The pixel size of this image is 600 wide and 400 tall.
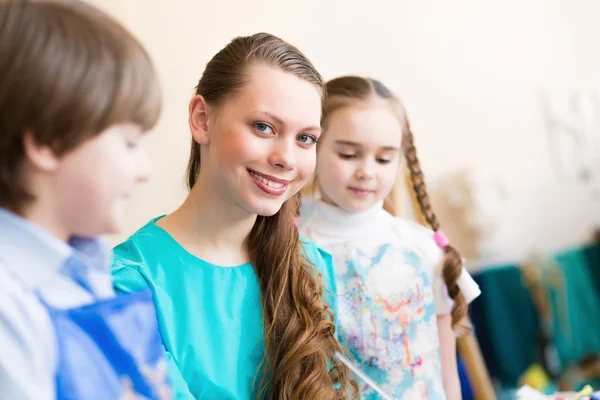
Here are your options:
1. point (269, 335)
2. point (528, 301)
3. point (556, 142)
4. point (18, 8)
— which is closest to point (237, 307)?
point (269, 335)

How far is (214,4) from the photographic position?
1.94 meters

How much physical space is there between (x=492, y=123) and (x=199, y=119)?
194 cm

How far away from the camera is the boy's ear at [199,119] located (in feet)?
3.20

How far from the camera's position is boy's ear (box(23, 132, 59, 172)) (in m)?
0.55

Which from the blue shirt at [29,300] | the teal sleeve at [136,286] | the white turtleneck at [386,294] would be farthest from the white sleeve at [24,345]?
the white turtleneck at [386,294]

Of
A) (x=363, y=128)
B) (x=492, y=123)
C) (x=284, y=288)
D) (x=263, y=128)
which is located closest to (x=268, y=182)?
(x=263, y=128)

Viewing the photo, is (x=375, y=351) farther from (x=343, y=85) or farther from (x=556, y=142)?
(x=556, y=142)

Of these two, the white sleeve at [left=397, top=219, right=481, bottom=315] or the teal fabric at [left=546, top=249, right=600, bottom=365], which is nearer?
the white sleeve at [left=397, top=219, right=481, bottom=315]

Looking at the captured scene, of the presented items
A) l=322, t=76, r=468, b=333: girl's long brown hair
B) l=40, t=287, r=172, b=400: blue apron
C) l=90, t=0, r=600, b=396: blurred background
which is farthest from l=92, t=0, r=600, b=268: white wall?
l=40, t=287, r=172, b=400: blue apron

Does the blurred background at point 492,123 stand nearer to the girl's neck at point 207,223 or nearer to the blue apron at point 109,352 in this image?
the girl's neck at point 207,223

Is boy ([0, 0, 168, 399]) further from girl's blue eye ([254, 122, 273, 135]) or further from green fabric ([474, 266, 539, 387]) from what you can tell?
green fabric ([474, 266, 539, 387])

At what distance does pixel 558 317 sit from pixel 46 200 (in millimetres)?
2186

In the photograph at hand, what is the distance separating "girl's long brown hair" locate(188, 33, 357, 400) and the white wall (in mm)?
849

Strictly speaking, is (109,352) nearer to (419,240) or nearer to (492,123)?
(419,240)
